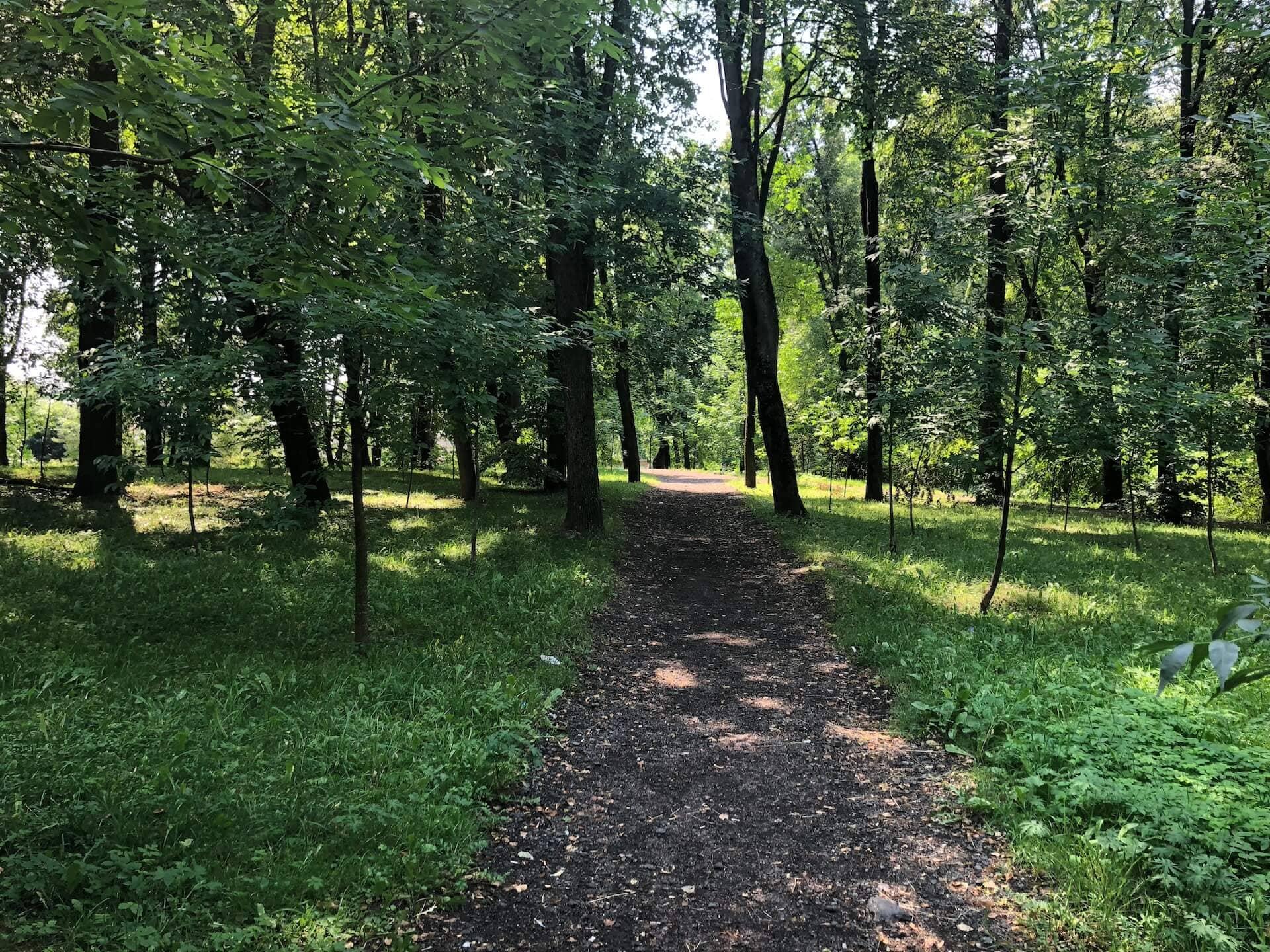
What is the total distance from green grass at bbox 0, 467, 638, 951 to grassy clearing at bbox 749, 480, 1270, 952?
9.22ft

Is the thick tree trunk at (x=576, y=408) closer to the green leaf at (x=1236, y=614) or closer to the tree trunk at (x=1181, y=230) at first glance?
the tree trunk at (x=1181, y=230)

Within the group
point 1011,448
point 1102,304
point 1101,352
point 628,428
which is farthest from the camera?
point 628,428

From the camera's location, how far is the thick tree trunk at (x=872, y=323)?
33.6ft

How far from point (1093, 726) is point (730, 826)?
7.82 feet

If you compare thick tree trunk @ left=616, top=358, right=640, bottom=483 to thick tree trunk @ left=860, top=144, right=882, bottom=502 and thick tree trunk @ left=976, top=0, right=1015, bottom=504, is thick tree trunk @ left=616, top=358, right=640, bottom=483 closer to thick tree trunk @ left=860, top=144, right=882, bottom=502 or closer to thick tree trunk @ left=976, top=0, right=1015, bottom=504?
thick tree trunk @ left=860, top=144, right=882, bottom=502

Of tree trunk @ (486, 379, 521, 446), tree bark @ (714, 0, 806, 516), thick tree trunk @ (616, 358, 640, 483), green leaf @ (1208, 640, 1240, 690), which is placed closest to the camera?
green leaf @ (1208, 640, 1240, 690)

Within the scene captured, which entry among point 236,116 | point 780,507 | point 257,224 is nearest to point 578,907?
point 236,116

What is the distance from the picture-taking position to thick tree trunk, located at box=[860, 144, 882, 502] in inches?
403

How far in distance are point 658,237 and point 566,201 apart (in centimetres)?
497

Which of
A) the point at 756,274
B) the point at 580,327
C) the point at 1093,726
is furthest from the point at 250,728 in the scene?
the point at 756,274

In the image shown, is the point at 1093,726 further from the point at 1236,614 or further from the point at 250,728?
the point at 250,728

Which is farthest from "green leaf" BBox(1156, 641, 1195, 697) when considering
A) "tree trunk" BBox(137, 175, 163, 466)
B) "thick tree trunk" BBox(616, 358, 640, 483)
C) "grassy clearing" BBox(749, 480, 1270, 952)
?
"thick tree trunk" BBox(616, 358, 640, 483)

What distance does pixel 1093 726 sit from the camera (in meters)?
4.14

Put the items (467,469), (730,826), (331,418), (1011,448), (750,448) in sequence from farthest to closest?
(750,448), (467,469), (1011,448), (331,418), (730,826)
